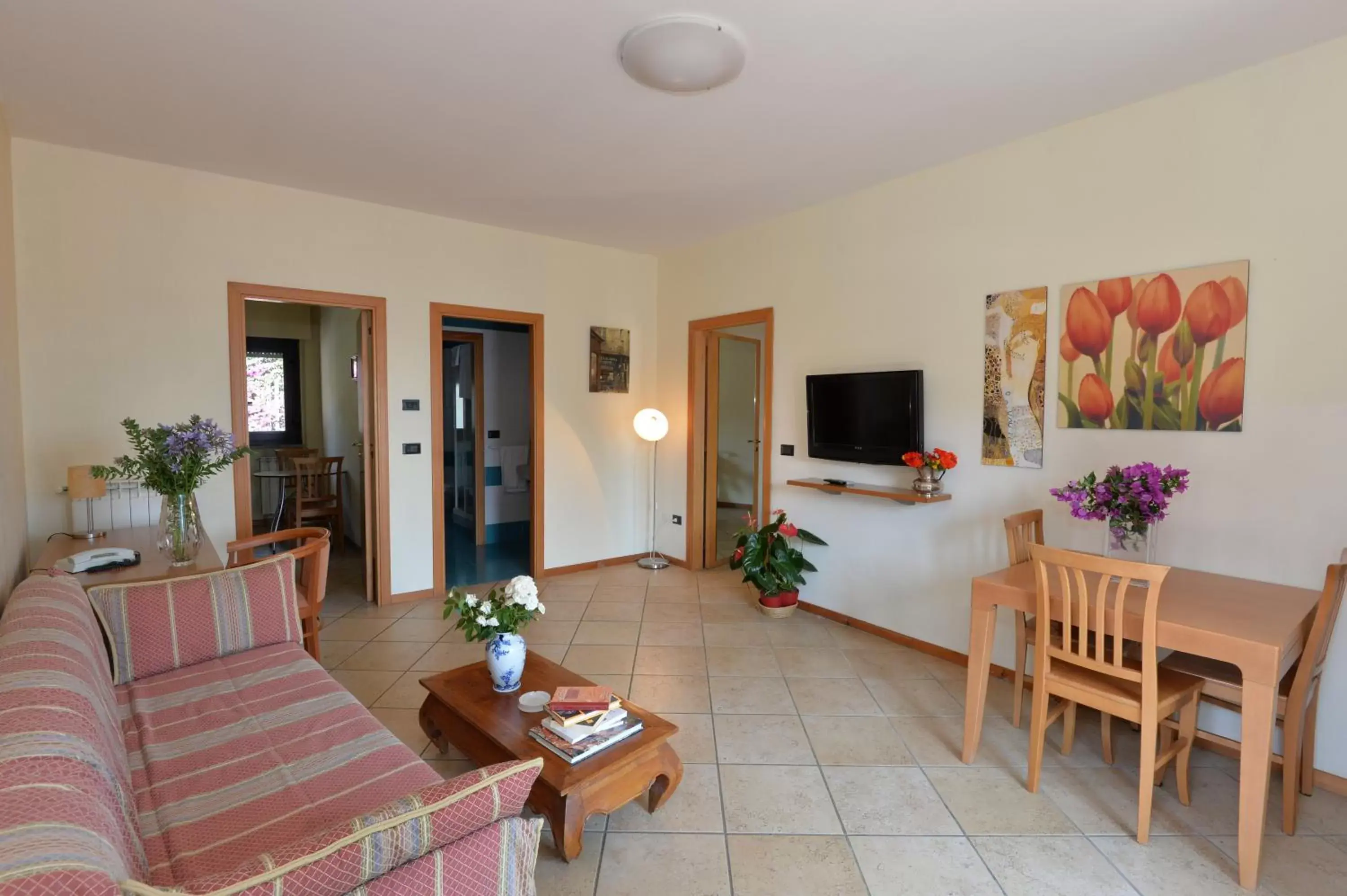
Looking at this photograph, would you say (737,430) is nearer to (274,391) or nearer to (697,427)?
(697,427)

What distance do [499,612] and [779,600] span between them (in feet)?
7.85

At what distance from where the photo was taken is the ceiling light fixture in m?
2.15

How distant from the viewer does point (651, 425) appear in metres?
5.21

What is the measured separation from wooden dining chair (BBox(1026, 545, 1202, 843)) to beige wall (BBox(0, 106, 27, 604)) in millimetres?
3827

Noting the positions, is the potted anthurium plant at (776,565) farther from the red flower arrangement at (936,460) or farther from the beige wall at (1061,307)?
the red flower arrangement at (936,460)

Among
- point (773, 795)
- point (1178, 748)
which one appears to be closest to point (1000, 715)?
point (1178, 748)

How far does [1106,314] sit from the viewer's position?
2.83 meters

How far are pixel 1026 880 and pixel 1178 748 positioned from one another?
0.81m

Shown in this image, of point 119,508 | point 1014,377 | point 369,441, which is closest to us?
point 1014,377

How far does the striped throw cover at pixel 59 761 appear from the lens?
2.48 ft

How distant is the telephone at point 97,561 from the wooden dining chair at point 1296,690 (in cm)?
401

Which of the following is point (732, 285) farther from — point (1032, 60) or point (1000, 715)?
point (1000, 715)

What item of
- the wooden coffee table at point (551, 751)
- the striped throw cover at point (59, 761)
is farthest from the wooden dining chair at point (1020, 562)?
the striped throw cover at point (59, 761)

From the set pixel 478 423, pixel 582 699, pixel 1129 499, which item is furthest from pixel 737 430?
pixel 582 699
